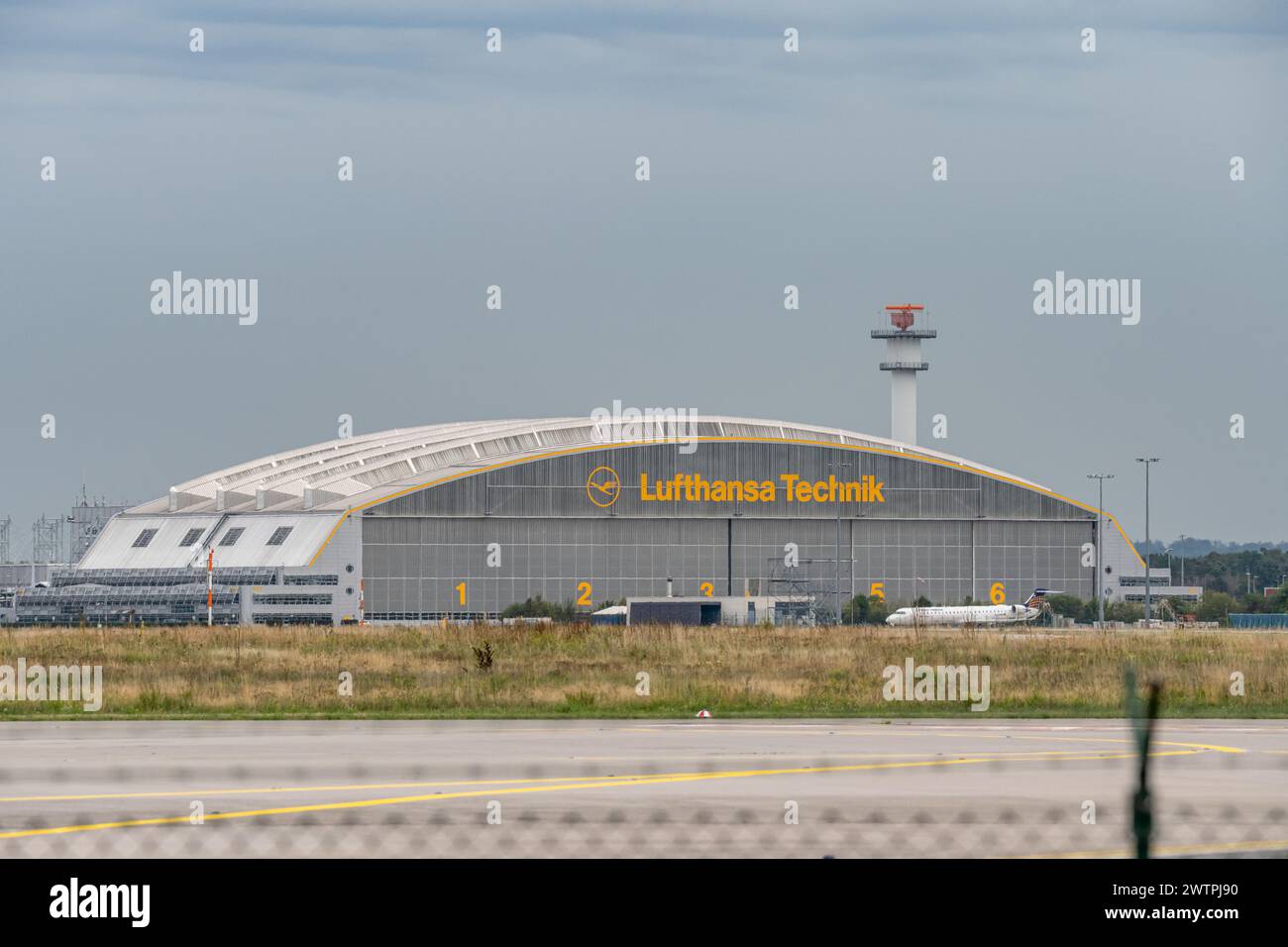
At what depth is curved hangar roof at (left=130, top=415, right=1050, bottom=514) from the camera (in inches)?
4168

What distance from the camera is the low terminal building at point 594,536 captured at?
10031 cm

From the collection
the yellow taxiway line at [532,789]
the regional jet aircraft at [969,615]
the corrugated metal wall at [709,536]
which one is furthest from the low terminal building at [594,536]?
the yellow taxiway line at [532,789]

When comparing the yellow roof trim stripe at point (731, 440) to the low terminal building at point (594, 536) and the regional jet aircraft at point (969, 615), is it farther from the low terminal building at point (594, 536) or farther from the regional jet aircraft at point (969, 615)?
the regional jet aircraft at point (969, 615)

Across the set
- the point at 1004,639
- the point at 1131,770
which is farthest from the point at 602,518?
the point at 1131,770

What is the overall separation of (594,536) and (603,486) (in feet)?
10.1

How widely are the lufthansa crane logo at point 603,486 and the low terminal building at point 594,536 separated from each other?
0.44 ft

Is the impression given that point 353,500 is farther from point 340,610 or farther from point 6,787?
point 6,787

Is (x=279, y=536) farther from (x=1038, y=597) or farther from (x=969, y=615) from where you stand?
(x=1038, y=597)

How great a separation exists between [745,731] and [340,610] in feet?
237

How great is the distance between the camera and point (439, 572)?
10100cm

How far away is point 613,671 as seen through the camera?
4150cm
